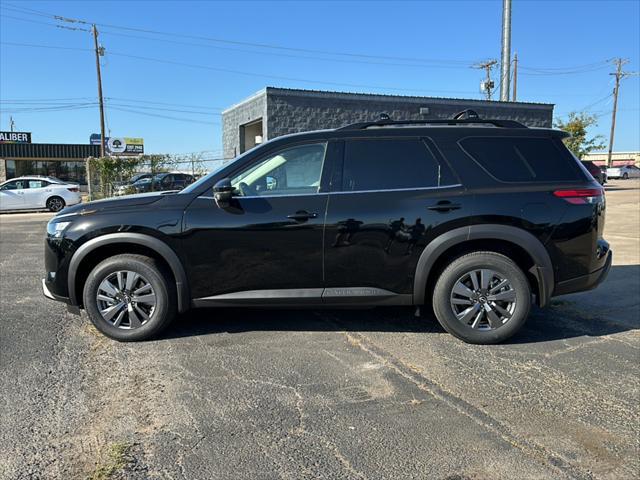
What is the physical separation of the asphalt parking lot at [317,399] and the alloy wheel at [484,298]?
27 centimetres

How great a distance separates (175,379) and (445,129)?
318cm

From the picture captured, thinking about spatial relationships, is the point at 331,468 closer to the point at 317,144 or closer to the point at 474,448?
the point at 474,448

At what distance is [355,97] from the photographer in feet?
58.1

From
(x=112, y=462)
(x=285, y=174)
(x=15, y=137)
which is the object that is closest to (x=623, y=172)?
(x=285, y=174)

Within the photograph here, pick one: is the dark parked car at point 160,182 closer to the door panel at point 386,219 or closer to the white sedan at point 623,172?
the door panel at point 386,219

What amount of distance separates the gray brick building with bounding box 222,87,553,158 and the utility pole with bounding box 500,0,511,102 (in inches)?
108

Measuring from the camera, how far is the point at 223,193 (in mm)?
4336

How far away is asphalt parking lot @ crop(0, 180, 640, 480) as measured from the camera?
9.15 feet

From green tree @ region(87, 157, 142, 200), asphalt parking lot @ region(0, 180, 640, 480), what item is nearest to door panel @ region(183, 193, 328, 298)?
asphalt parking lot @ region(0, 180, 640, 480)

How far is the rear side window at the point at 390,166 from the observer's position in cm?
454

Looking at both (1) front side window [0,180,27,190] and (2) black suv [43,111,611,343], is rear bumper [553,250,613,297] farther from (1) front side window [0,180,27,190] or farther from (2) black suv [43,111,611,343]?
(1) front side window [0,180,27,190]

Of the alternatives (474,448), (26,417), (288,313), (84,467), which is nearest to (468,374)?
(474,448)

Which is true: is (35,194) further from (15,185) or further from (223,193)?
(223,193)

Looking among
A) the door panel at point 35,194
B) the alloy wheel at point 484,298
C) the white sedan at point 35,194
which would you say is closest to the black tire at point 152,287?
the alloy wheel at point 484,298
